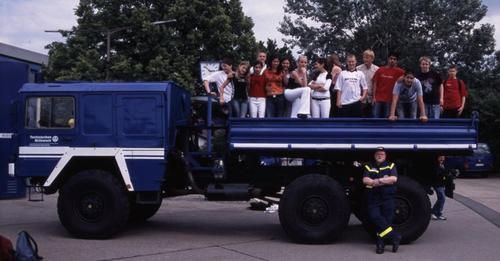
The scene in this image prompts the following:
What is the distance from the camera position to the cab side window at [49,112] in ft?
35.2

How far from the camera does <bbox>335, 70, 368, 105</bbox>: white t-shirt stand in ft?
35.9

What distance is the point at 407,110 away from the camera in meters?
10.9

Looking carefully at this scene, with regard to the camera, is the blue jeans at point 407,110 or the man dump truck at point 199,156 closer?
the man dump truck at point 199,156

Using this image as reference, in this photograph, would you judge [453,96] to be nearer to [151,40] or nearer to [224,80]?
[224,80]

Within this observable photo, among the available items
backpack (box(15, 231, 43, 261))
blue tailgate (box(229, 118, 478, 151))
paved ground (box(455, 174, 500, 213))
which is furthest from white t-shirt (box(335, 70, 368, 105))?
paved ground (box(455, 174, 500, 213))

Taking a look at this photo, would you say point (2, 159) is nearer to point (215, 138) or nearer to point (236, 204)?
point (236, 204)

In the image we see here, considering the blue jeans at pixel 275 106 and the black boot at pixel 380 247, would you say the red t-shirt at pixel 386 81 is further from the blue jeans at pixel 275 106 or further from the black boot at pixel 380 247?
the black boot at pixel 380 247

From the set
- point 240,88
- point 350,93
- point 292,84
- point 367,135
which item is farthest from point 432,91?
point 240,88

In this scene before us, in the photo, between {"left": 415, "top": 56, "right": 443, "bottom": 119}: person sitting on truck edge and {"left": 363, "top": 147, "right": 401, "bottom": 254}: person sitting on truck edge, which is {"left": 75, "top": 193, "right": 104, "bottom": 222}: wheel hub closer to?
{"left": 363, "top": 147, "right": 401, "bottom": 254}: person sitting on truck edge

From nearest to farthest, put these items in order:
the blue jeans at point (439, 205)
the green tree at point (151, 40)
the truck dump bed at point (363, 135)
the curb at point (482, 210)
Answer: the truck dump bed at point (363, 135)
the blue jeans at point (439, 205)
the curb at point (482, 210)
the green tree at point (151, 40)

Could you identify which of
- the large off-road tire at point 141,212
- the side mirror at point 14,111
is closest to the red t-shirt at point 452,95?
the large off-road tire at point 141,212

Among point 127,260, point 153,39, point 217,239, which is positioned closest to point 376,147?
point 217,239

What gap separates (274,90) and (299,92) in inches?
18.1

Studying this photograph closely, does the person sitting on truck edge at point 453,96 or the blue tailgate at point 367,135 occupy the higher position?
the person sitting on truck edge at point 453,96
